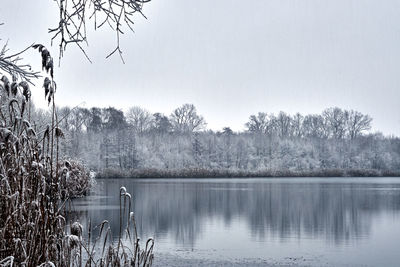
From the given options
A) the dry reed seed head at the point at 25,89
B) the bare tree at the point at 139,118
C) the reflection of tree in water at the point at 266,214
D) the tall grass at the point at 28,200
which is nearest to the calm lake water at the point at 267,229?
the reflection of tree in water at the point at 266,214

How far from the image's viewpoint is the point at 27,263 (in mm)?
2703

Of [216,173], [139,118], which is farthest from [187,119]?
[216,173]

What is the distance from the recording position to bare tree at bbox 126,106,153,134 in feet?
236

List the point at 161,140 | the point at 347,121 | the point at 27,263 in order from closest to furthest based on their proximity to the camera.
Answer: the point at 27,263, the point at 161,140, the point at 347,121

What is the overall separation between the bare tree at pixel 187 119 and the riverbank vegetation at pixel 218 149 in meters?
0.15

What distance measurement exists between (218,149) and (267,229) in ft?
155

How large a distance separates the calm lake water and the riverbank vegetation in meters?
26.3

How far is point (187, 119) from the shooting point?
243 ft

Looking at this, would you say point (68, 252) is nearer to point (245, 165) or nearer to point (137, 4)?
point (137, 4)

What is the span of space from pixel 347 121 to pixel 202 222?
6138 centimetres

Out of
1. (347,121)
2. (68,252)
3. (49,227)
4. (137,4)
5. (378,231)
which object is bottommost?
(378,231)

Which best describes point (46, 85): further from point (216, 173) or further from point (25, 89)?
point (216, 173)

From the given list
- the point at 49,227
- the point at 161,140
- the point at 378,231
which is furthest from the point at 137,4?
the point at 161,140

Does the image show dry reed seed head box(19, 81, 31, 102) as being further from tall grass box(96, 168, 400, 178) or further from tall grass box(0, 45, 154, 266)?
tall grass box(96, 168, 400, 178)
